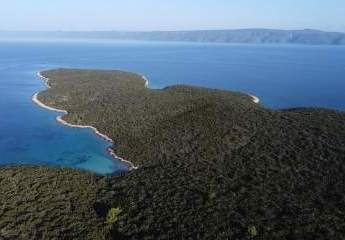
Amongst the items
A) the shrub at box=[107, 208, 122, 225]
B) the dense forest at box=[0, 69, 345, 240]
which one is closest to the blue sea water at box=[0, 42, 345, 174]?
the dense forest at box=[0, 69, 345, 240]

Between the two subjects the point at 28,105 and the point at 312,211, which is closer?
the point at 312,211

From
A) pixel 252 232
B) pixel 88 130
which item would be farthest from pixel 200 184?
pixel 88 130

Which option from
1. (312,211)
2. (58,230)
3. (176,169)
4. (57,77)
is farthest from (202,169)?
(57,77)

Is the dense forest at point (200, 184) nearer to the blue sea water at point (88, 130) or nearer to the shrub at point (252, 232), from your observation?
the shrub at point (252, 232)

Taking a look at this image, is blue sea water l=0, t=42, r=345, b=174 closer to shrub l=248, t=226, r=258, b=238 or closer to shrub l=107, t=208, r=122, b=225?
shrub l=107, t=208, r=122, b=225

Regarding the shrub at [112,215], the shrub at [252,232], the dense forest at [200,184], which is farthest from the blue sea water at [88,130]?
the shrub at [252,232]

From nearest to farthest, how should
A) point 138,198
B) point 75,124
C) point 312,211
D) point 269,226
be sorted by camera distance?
1. point 269,226
2. point 312,211
3. point 138,198
4. point 75,124

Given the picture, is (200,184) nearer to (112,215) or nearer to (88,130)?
(112,215)

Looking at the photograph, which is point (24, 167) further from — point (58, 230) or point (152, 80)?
point (152, 80)

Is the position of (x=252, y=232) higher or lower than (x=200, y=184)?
higher
